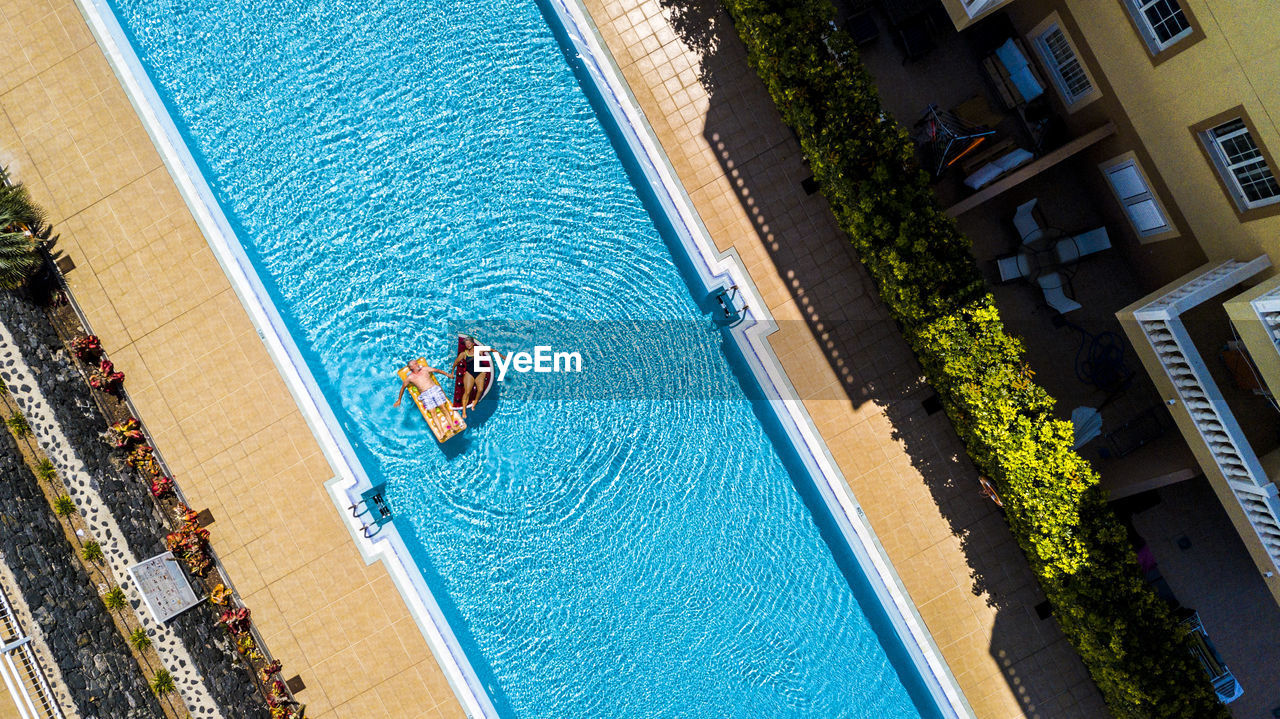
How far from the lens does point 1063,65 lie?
14.4 m

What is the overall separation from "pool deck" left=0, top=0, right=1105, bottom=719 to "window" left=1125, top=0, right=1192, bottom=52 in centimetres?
654

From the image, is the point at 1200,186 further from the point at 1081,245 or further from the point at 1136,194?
the point at 1081,245

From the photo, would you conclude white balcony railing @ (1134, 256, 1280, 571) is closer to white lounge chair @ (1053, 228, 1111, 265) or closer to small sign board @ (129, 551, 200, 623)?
white lounge chair @ (1053, 228, 1111, 265)

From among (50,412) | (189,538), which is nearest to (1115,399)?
(189,538)

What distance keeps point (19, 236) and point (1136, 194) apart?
24499mm

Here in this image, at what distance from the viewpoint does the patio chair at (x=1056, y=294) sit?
49.3 ft

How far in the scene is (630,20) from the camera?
15375mm

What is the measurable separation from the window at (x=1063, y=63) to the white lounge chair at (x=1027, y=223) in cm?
225

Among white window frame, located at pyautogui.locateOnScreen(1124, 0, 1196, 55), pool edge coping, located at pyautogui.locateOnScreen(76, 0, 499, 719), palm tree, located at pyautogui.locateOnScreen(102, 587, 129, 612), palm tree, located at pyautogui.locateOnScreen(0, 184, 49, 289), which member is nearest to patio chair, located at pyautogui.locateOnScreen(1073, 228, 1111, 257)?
white window frame, located at pyautogui.locateOnScreen(1124, 0, 1196, 55)

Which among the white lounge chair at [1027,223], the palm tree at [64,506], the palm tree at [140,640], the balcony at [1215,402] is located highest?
the palm tree at [64,506]

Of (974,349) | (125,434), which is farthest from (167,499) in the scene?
(974,349)

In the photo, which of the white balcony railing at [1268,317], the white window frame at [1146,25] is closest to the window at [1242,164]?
the white window frame at [1146,25]

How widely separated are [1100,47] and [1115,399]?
779 centimetres

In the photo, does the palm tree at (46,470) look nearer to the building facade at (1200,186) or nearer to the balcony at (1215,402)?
the building facade at (1200,186)
